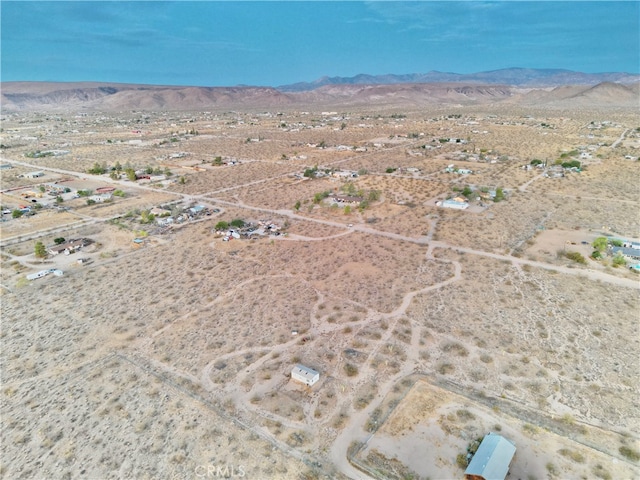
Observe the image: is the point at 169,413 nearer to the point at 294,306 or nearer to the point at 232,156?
the point at 294,306

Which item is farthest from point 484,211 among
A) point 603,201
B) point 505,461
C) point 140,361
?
point 140,361

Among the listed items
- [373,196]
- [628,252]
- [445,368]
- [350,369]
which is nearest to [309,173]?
[373,196]

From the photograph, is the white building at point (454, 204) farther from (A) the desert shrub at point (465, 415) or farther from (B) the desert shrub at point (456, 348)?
(A) the desert shrub at point (465, 415)

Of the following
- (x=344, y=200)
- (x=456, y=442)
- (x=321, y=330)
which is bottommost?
→ (x=456, y=442)

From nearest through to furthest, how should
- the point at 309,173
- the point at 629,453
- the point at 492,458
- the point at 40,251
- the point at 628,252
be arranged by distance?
the point at 492,458 → the point at 629,453 → the point at 628,252 → the point at 40,251 → the point at 309,173

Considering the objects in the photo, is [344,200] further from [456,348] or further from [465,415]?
[465,415]

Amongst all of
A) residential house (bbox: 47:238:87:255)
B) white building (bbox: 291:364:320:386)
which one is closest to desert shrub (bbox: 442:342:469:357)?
white building (bbox: 291:364:320:386)

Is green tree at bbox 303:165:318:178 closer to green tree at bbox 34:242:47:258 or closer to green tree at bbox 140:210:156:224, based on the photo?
green tree at bbox 140:210:156:224
